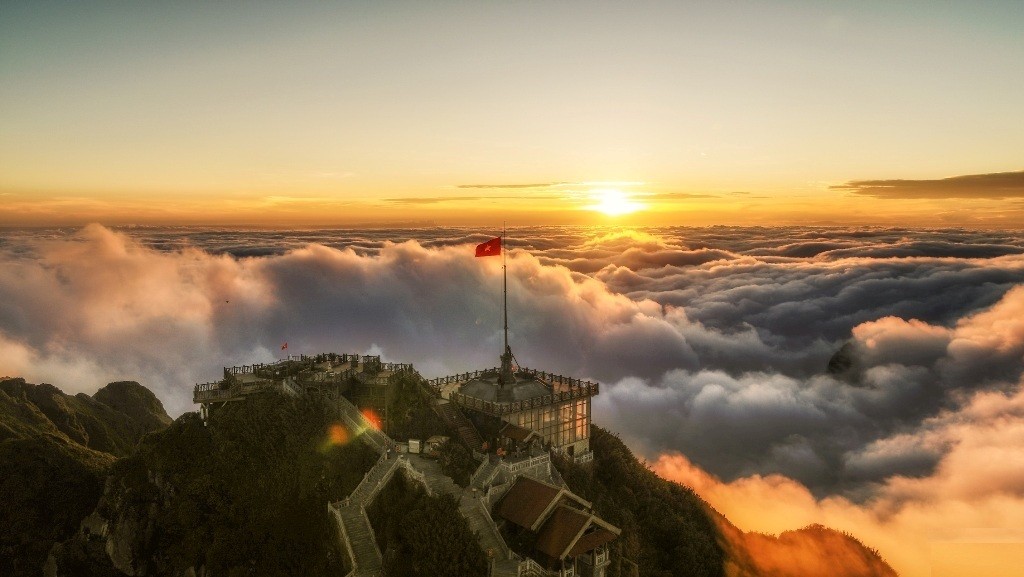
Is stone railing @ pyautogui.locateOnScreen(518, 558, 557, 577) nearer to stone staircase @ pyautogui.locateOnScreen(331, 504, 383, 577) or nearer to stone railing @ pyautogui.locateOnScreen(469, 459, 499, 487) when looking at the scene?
stone railing @ pyautogui.locateOnScreen(469, 459, 499, 487)

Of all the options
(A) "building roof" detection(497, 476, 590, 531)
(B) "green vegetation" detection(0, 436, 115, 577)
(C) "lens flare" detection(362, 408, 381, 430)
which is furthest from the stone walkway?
(B) "green vegetation" detection(0, 436, 115, 577)

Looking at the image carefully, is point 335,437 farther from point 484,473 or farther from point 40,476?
point 40,476

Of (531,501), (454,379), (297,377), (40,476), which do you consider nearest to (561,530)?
(531,501)

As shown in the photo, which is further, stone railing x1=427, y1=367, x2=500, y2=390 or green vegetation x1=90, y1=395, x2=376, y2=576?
stone railing x1=427, y1=367, x2=500, y2=390

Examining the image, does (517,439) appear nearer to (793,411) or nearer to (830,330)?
(793,411)

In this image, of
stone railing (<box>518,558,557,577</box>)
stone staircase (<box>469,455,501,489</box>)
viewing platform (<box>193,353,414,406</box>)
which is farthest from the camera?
viewing platform (<box>193,353,414,406</box>)

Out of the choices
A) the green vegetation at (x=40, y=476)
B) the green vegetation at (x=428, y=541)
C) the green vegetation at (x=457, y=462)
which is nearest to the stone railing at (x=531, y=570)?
the green vegetation at (x=428, y=541)

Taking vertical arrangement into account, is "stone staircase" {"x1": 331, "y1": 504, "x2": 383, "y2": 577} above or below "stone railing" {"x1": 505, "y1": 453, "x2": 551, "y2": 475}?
below

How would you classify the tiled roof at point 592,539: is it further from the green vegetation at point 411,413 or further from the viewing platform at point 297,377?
the viewing platform at point 297,377
